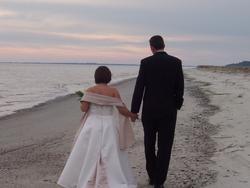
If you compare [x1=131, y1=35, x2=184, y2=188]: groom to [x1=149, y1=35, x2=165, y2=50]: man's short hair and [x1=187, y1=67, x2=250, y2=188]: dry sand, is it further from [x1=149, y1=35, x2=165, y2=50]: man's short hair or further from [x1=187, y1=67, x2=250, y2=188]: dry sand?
[x1=187, y1=67, x2=250, y2=188]: dry sand

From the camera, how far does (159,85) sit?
7.02m

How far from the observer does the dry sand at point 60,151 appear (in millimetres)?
7844

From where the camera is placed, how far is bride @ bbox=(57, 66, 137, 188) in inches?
259

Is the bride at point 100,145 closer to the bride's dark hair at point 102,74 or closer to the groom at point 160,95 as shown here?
the bride's dark hair at point 102,74

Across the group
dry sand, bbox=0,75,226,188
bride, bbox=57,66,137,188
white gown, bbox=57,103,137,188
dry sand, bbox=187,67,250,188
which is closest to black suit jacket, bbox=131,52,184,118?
bride, bbox=57,66,137,188

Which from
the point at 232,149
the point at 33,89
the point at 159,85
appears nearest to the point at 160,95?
the point at 159,85

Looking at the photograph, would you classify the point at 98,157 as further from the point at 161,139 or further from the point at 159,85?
the point at 159,85

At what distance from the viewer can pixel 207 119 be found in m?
14.9

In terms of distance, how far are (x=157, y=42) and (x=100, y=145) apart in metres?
1.64

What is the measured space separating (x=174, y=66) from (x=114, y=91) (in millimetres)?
941

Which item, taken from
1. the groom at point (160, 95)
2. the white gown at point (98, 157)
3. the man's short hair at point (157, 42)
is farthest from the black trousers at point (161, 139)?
the man's short hair at point (157, 42)

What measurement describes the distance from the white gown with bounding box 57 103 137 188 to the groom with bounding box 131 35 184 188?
1.76 ft

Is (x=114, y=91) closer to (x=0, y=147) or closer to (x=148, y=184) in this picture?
(x=148, y=184)

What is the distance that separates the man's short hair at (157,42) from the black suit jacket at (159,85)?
0.10 metres
